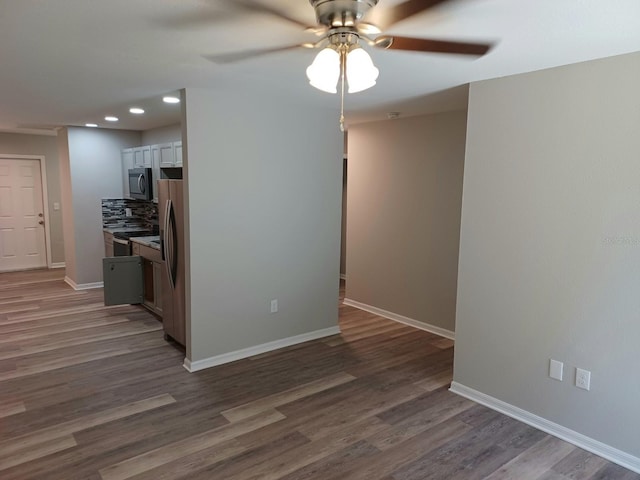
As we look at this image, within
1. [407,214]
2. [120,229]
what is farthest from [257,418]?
[120,229]

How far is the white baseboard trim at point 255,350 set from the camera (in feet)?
12.7

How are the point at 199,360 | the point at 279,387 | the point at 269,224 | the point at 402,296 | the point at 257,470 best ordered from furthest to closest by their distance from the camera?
the point at 402,296
the point at 269,224
the point at 199,360
the point at 279,387
the point at 257,470

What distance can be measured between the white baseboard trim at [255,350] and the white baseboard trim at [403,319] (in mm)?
856

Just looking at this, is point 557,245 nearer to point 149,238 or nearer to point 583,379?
point 583,379

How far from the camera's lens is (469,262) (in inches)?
132

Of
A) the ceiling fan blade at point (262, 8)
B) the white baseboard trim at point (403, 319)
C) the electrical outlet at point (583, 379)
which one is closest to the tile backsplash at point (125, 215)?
the white baseboard trim at point (403, 319)

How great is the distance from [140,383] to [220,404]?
0.81 meters

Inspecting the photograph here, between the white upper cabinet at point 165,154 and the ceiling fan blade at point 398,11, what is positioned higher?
the ceiling fan blade at point 398,11

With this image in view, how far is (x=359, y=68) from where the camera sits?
1713 millimetres

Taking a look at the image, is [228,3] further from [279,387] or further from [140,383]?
[140,383]

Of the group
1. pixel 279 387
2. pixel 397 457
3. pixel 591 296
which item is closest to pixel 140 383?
pixel 279 387

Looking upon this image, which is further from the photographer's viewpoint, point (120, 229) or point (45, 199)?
point (45, 199)

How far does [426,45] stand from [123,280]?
471 centimetres

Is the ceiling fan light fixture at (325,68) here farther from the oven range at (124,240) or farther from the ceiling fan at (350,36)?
the oven range at (124,240)
